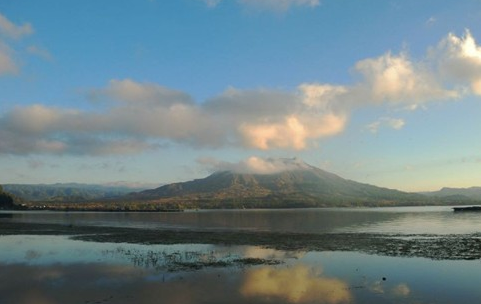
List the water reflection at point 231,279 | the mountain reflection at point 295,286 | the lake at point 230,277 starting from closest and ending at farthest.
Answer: the mountain reflection at point 295,286 < the water reflection at point 231,279 < the lake at point 230,277

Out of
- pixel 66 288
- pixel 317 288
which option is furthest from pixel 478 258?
pixel 66 288

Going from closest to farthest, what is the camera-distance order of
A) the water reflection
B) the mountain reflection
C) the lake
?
the mountain reflection, the water reflection, the lake

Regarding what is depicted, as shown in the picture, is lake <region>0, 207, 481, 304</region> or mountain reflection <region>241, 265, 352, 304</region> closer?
mountain reflection <region>241, 265, 352, 304</region>

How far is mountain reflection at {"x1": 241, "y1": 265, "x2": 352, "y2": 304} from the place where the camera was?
3033 centimetres

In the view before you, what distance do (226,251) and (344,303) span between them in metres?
30.8

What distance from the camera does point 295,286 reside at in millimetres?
34125

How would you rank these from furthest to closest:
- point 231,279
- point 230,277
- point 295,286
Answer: point 230,277, point 231,279, point 295,286

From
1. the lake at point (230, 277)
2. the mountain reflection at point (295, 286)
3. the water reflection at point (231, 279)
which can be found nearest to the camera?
the mountain reflection at point (295, 286)

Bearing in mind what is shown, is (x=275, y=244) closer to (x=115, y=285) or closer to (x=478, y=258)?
(x=478, y=258)

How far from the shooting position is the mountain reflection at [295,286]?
3033cm

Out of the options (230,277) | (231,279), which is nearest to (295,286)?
(231,279)

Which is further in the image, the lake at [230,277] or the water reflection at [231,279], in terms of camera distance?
the lake at [230,277]

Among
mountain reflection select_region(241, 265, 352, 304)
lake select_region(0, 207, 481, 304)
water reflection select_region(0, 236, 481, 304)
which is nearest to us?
mountain reflection select_region(241, 265, 352, 304)

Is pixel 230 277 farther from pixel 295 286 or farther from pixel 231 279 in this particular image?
pixel 295 286
